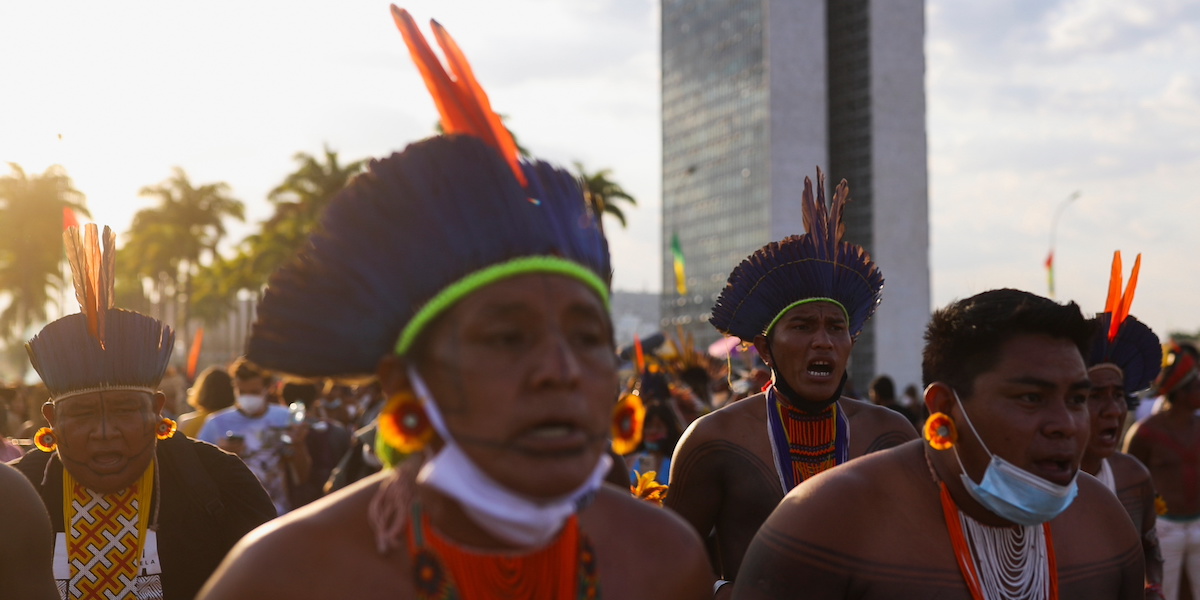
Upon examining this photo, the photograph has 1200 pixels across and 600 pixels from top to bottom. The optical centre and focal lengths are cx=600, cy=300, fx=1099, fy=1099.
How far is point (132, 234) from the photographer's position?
58250 millimetres

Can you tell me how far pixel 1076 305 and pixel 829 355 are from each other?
176cm

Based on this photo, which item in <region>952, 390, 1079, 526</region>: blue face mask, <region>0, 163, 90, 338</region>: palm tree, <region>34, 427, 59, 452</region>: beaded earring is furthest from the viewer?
<region>0, 163, 90, 338</region>: palm tree

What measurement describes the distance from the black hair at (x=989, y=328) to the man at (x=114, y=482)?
9.15 feet

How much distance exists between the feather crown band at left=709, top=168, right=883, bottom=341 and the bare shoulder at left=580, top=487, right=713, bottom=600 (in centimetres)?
296

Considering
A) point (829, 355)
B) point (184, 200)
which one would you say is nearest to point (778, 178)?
point (184, 200)

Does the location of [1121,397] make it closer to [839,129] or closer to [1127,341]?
[1127,341]

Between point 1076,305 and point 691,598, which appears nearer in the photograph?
point 691,598

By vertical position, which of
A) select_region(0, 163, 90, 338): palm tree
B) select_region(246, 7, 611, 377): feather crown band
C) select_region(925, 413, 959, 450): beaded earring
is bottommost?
select_region(925, 413, 959, 450): beaded earring

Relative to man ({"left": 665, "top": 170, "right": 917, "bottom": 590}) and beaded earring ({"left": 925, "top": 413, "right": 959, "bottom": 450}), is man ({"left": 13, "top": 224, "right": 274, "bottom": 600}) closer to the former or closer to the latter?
man ({"left": 665, "top": 170, "right": 917, "bottom": 590})

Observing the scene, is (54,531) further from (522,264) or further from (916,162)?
(916,162)

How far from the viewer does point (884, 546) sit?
338 centimetres

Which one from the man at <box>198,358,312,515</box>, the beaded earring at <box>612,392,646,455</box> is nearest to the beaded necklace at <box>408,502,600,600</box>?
the beaded earring at <box>612,392,646,455</box>

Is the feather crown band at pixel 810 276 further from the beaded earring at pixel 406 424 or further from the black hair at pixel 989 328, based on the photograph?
the beaded earring at pixel 406 424

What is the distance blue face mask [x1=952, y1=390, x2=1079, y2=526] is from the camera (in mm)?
3330
